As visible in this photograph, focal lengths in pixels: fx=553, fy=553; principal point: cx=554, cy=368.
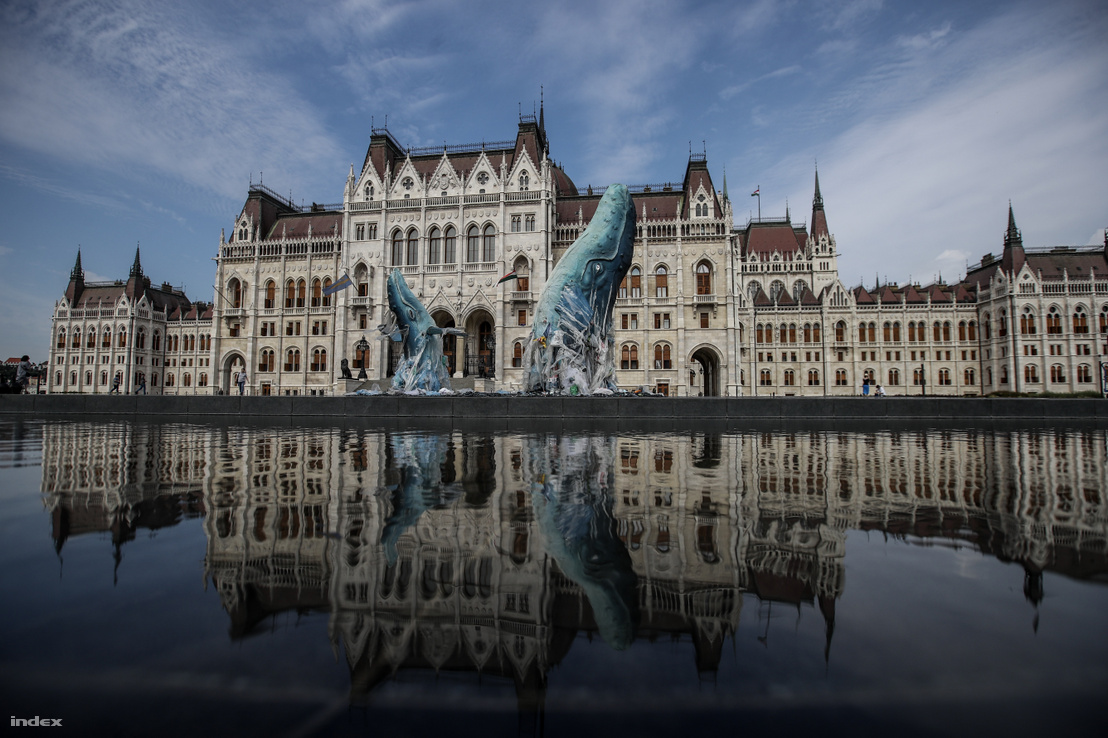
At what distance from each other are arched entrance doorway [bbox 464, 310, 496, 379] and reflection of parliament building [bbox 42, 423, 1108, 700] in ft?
118

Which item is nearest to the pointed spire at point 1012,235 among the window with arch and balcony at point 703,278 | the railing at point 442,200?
the window with arch and balcony at point 703,278

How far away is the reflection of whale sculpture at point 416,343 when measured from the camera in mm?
24453

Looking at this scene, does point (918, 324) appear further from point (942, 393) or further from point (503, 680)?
point (503, 680)

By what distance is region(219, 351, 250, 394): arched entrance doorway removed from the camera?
49812mm

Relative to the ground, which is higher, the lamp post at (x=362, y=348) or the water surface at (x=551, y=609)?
Result: the lamp post at (x=362, y=348)

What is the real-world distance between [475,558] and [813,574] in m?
1.59

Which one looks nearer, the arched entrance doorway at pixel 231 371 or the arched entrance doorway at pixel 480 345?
the arched entrance doorway at pixel 480 345

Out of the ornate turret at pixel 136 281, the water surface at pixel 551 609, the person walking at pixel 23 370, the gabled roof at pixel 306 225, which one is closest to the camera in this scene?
the water surface at pixel 551 609

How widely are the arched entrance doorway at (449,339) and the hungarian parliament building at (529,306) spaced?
179 mm

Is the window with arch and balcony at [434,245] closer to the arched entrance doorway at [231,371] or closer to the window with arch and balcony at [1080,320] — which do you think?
the arched entrance doorway at [231,371]

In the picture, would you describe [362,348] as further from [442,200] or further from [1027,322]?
[1027,322]

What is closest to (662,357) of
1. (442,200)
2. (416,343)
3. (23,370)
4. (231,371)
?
(442,200)

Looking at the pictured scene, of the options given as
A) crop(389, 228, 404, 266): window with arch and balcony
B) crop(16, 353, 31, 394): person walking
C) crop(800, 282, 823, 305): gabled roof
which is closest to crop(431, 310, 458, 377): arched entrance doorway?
crop(389, 228, 404, 266): window with arch and balcony

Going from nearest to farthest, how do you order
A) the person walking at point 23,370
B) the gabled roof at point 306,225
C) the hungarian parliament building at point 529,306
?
the person walking at point 23,370
the hungarian parliament building at point 529,306
the gabled roof at point 306,225
